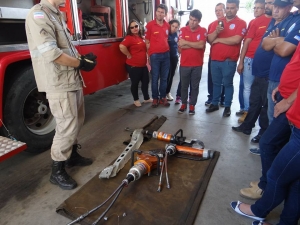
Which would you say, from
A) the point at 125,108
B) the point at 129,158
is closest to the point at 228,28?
the point at 125,108

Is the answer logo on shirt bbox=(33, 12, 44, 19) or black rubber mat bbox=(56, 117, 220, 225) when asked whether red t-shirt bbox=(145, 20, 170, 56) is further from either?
logo on shirt bbox=(33, 12, 44, 19)

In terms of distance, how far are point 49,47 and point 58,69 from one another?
20 cm

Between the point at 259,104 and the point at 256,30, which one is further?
the point at 256,30

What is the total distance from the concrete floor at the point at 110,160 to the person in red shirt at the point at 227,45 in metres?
0.62

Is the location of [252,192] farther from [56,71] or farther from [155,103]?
[155,103]

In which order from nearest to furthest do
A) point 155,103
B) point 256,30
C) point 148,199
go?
point 148,199, point 256,30, point 155,103

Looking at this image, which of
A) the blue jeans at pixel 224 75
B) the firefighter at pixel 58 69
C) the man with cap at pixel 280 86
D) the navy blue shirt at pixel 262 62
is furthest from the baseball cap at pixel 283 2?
the firefighter at pixel 58 69

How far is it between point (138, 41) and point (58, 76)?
238 centimetres

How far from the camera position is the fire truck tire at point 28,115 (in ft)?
7.99

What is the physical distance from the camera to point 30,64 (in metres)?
2.65

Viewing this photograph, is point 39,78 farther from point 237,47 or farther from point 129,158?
point 237,47

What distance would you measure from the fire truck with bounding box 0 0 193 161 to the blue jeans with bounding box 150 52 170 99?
1.86 ft

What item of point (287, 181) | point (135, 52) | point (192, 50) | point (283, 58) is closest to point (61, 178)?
point (287, 181)

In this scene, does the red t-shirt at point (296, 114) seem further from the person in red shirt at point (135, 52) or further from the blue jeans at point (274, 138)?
the person in red shirt at point (135, 52)
